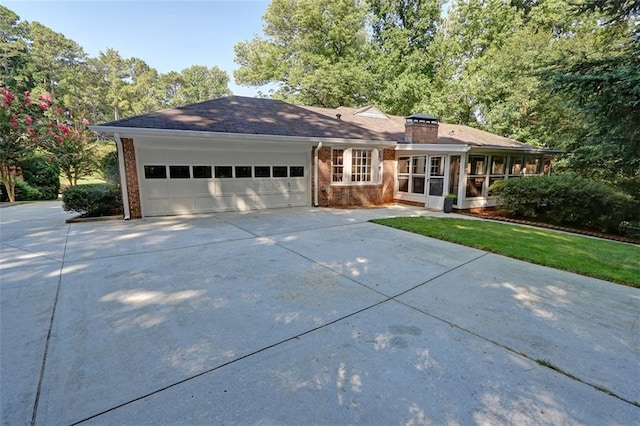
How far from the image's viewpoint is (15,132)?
13305 millimetres

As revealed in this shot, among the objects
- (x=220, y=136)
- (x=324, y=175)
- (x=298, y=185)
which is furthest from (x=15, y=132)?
(x=324, y=175)

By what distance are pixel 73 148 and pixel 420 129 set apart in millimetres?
16876

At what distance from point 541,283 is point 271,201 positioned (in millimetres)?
8171

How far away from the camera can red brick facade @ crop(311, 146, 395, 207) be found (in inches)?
436

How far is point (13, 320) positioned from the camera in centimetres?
303

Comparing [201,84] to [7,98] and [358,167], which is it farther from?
[358,167]

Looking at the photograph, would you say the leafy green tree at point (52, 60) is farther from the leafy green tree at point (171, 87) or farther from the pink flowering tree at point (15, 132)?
the pink flowering tree at point (15, 132)

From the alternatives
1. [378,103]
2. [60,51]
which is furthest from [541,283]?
[60,51]

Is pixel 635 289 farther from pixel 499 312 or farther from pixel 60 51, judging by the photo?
pixel 60 51

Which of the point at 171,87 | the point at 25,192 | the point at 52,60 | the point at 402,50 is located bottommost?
the point at 25,192

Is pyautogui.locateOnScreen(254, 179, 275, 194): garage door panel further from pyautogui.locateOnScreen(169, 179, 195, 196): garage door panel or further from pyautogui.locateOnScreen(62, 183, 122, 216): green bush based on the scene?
pyautogui.locateOnScreen(62, 183, 122, 216): green bush

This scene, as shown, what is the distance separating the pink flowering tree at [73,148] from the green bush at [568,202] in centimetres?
1839

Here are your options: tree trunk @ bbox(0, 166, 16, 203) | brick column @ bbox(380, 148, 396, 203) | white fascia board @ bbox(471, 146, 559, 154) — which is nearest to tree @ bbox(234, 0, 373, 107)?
brick column @ bbox(380, 148, 396, 203)

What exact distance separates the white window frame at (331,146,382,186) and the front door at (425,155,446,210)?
1.90 m
